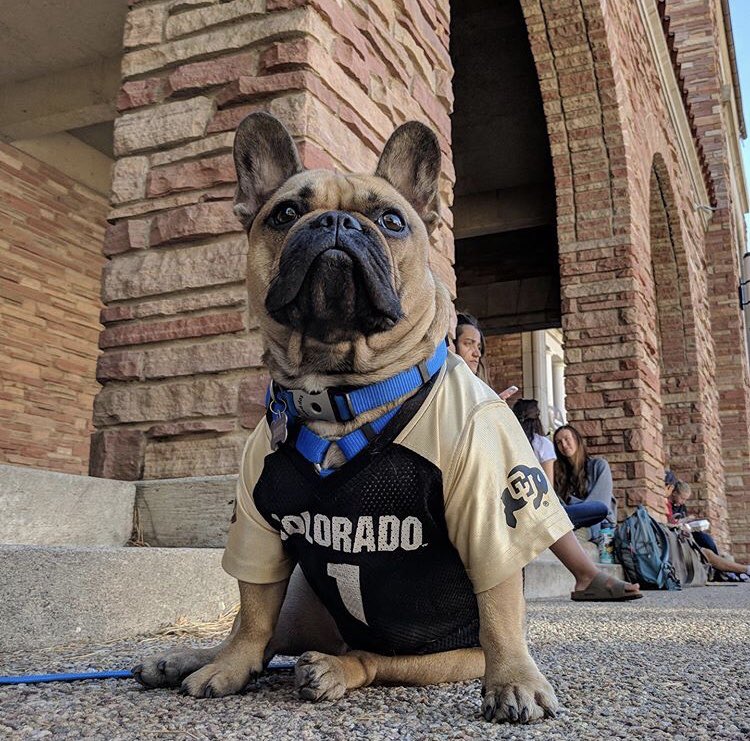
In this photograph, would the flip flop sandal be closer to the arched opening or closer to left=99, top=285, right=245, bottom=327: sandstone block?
left=99, top=285, right=245, bottom=327: sandstone block

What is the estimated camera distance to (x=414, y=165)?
6.42 ft

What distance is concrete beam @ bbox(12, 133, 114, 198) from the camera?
7.03 m

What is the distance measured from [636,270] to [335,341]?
6.17 meters

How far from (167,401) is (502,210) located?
7.28 metres

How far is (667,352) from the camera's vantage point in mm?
9750

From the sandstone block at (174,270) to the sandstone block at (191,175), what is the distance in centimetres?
27

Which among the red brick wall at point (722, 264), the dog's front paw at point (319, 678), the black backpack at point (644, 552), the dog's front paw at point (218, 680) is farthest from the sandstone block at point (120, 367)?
the red brick wall at point (722, 264)

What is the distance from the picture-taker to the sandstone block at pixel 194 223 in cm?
312

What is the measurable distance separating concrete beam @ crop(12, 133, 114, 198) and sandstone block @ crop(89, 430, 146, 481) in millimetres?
4511

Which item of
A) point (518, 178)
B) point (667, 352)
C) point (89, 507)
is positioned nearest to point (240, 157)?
point (89, 507)

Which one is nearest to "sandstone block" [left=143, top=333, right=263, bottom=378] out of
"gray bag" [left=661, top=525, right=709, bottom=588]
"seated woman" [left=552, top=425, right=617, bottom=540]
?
"seated woman" [left=552, top=425, right=617, bottom=540]

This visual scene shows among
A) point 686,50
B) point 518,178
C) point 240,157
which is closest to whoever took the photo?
point 240,157

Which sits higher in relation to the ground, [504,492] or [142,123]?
[142,123]

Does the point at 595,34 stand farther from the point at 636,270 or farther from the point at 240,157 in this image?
the point at 240,157
